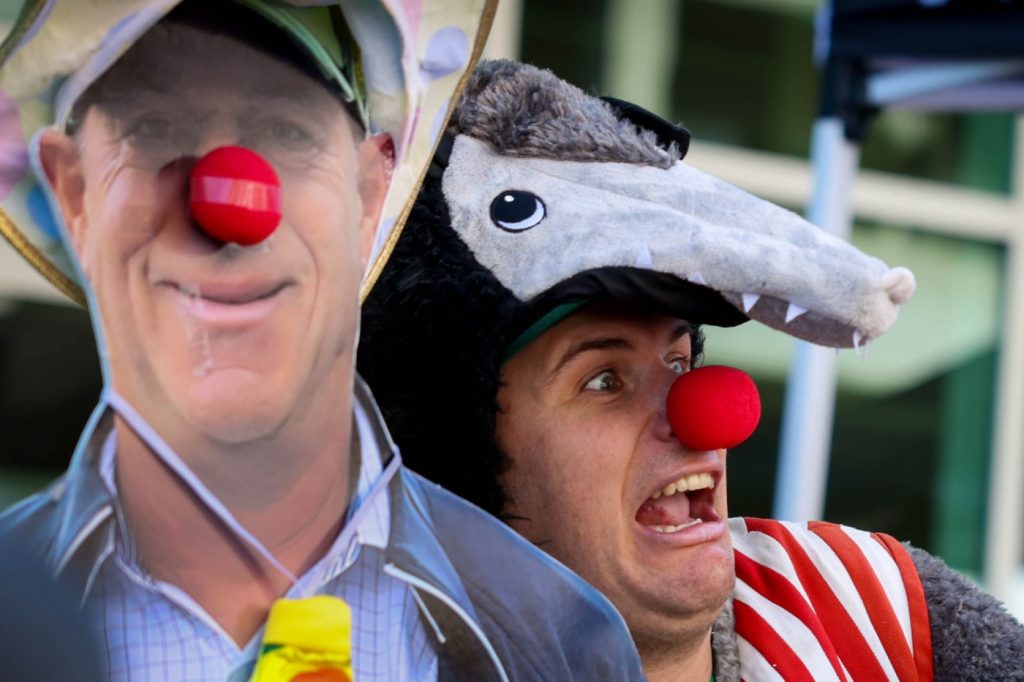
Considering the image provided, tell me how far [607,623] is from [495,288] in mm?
334

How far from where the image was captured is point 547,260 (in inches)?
47.3

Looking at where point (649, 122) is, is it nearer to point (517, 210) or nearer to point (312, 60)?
point (517, 210)

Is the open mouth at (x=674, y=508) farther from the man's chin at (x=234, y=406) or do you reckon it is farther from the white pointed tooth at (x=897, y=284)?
the man's chin at (x=234, y=406)

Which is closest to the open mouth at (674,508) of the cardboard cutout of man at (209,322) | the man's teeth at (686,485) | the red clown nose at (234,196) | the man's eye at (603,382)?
the man's teeth at (686,485)

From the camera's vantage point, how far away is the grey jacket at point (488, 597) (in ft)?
3.04

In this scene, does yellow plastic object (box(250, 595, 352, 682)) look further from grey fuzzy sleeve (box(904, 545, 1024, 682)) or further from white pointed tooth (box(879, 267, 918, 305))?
grey fuzzy sleeve (box(904, 545, 1024, 682))

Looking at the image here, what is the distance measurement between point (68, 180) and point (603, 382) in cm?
61

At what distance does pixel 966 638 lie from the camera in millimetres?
1479

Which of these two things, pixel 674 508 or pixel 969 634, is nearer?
pixel 674 508

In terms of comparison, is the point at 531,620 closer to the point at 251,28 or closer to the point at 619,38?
the point at 251,28

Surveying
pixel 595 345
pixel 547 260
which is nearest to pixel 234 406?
pixel 547 260

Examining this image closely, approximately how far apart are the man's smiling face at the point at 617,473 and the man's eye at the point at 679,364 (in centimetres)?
2

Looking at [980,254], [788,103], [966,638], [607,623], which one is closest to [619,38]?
[788,103]

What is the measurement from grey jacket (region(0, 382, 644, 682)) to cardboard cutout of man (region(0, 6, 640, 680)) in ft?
0.10
